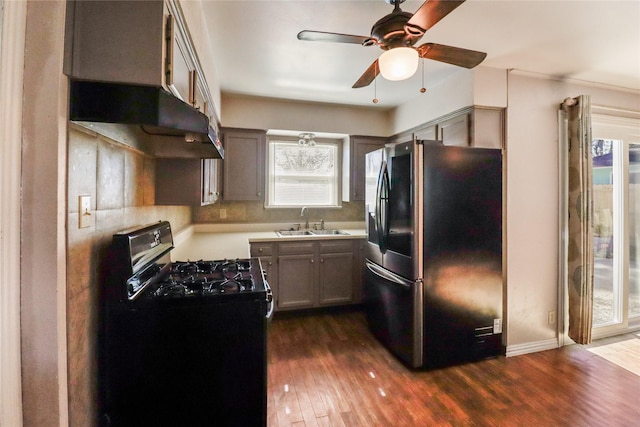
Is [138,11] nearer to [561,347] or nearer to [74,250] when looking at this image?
[74,250]

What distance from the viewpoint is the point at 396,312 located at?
8.21 ft

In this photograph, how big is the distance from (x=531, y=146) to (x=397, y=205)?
1386 millimetres

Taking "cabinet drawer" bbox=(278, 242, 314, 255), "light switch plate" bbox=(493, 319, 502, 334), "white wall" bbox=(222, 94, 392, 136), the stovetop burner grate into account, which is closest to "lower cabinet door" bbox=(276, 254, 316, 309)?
"cabinet drawer" bbox=(278, 242, 314, 255)

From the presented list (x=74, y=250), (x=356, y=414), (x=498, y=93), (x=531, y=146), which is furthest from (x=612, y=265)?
(x=74, y=250)

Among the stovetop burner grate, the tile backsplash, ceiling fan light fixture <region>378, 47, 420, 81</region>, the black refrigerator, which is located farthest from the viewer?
the tile backsplash

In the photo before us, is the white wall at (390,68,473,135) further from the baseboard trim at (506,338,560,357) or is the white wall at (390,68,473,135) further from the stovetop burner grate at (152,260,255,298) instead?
the stovetop burner grate at (152,260,255,298)

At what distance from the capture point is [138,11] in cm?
96

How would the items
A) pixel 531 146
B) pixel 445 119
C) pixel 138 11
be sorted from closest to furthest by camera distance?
pixel 138 11 → pixel 531 146 → pixel 445 119

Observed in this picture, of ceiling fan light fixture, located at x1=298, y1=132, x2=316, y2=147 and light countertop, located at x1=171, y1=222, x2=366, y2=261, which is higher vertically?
ceiling fan light fixture, located at x1=298, y1=132, x2=316, y2=147

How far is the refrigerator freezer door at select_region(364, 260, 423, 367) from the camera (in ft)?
7.57

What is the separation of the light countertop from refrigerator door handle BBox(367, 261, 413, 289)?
713 mm

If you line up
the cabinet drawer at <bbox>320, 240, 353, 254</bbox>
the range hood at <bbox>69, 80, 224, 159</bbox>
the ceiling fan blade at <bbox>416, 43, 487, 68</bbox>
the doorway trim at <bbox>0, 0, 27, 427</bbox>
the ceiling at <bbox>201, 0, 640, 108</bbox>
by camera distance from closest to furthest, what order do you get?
the doorway trim at <bbox>0, 0, 27, 427</bbox>
the range hood at <bbox>69, 80, 224, 159</bbox>
the ceiling fan blade at <bbox>416, 43, 487, 68</bbox>
the ceiling at <bbox>201, 0, 640, 108</bbox>
the cabinet drawer at <bbox>320, 240, 353, 254</bbox>

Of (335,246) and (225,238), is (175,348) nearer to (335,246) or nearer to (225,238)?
(225,238)

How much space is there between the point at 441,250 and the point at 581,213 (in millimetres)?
1426
